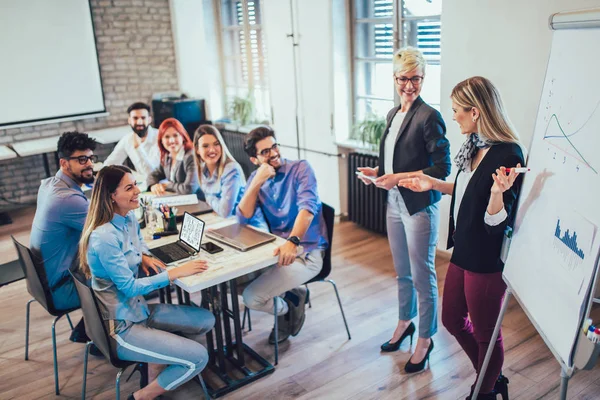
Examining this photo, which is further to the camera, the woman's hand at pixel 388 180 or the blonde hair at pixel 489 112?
the woman's hand at pixel 388 180

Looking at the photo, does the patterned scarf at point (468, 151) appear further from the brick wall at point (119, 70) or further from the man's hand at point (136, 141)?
the brick wall at point (119, 70)

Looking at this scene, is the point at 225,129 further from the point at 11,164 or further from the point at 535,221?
the point at 535,221

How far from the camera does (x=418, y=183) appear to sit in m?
2.60

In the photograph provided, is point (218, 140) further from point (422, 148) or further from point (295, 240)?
point (422, 148)

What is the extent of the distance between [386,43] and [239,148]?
226 cm

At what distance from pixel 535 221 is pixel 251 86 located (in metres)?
5.04

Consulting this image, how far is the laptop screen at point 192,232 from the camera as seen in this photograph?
2785 mm

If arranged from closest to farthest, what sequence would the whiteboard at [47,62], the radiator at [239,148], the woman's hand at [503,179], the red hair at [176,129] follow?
the woman's hand at [503,179] → the red hair at [176,129] → the whiteboard at [47,62] → the radiator at [239,148]

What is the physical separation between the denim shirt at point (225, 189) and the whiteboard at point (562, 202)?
1.75 meters

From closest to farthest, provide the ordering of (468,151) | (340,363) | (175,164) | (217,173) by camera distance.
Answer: (468,151) < (340,363) < (217,173) < (175,164)

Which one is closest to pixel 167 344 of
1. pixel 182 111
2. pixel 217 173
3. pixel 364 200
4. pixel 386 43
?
pixel 217 173

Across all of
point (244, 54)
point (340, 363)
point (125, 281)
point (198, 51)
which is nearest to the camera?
point (125, 281)

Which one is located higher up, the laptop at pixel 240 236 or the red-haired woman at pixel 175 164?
the red-haired woman at pixel 175 164

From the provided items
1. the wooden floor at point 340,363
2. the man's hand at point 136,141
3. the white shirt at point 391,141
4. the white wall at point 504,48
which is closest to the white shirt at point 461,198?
the white shirt at point 391,141
